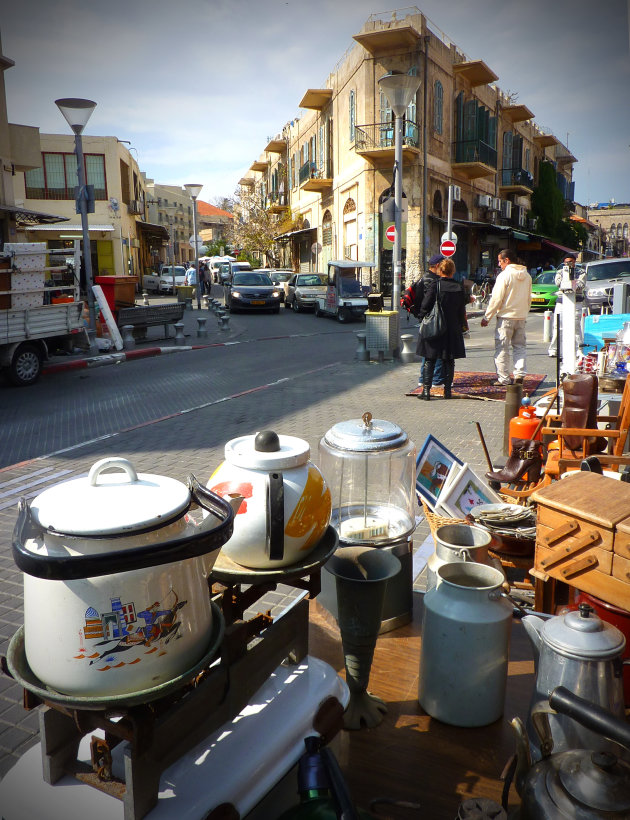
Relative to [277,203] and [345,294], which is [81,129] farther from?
[277,203]

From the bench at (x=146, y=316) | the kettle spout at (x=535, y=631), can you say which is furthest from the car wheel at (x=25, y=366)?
the kettle spout at (x=535, y=631)

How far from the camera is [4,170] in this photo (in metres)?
19.2

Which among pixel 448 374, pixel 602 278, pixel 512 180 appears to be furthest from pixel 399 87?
pixel 512 180

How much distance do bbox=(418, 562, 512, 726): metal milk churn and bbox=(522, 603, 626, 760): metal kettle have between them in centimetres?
30

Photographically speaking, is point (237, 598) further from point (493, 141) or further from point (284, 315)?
point (493, 141)

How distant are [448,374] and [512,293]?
1434 mm

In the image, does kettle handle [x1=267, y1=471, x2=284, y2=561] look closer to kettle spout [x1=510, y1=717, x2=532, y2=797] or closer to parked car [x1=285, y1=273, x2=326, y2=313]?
kettle spout [x1=510, y1=717, x2=532, y2=797]

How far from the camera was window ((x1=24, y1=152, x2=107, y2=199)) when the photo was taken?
37094 mm

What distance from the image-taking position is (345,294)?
23.4 metres

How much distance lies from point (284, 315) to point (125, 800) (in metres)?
25.7

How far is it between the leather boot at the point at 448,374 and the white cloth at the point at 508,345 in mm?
877

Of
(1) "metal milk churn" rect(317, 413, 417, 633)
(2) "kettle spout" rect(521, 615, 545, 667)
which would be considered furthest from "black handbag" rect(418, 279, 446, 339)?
(2) "kettle spout" rect(521, 615, 545, 667)

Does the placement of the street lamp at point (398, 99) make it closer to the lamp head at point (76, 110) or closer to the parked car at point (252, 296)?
the lamp head at point (76, 110)

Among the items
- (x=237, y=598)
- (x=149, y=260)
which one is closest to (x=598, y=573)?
(x=237, y=598)
